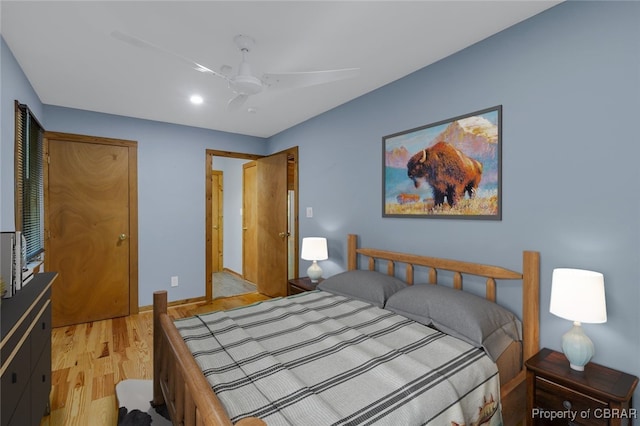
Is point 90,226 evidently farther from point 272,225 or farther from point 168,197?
point 272,225

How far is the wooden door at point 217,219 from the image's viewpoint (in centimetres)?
616

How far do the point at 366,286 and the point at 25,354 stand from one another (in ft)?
6.69

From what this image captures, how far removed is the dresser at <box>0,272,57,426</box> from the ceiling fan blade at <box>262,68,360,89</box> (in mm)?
1689

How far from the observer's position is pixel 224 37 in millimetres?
2012

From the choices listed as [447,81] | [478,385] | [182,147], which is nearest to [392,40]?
[447,81]

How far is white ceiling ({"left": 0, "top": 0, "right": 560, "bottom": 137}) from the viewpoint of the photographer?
5.73 ft

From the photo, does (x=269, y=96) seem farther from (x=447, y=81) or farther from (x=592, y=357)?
(x=592, y=357)

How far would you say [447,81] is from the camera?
7.64ft

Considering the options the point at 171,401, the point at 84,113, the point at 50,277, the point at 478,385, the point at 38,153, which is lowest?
the point at 171,401

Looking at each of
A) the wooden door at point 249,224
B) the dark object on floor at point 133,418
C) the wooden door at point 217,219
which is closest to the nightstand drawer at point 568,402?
the dark object on floor at point 133,418

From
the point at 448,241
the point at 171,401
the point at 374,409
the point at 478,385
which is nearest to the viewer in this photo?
the point at 374,409

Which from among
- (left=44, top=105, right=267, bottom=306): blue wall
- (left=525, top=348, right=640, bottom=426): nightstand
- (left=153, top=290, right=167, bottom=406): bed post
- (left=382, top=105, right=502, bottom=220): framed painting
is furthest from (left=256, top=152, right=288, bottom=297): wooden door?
(left=525, top=348, right=640, bottom=426): nightstand

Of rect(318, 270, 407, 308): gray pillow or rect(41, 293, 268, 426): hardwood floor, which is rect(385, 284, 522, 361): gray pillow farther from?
rect(41, 293, 268, 426): hardwood floor

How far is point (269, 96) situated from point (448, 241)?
2194mm
